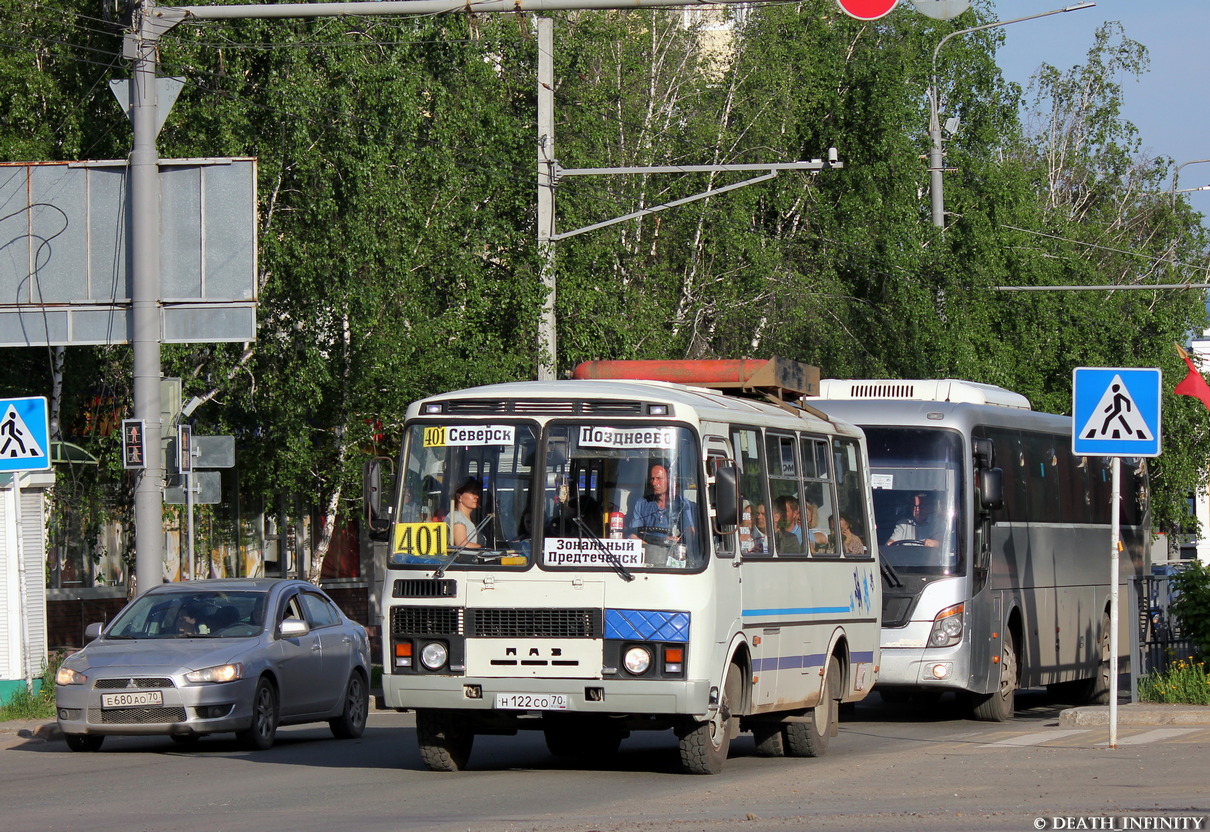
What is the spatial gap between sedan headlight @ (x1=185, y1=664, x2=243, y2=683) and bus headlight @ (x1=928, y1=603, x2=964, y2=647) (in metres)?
6.81

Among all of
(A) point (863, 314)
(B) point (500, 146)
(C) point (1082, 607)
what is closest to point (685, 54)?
(A) point (863, 314)

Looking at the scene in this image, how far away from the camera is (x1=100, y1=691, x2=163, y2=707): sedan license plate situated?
50.3 feet

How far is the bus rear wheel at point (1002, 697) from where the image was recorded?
19.4 meters

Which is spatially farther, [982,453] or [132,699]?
[982,453]

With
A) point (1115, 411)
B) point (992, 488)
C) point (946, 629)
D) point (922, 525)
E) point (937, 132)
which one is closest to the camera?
point (1115, 411)

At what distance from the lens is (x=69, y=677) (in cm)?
1560

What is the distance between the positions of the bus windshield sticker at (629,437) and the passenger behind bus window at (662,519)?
28 centimetres

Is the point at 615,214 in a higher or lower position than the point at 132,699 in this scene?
higher

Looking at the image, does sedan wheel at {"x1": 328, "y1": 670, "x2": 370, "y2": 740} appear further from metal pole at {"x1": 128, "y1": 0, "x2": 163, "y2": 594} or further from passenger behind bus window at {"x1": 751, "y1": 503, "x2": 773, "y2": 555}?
passenger behind bus window at {"x1": 751, "y1": 503, "x2": 773, "y2": 555}

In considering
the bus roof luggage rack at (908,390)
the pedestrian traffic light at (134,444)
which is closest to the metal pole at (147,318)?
the pedestrian traffic light at (134,444)

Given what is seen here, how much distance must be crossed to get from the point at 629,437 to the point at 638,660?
4.97ft

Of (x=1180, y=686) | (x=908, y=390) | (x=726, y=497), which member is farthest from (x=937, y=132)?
(x=726, y=497)

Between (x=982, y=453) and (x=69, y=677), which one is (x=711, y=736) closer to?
(x=69, y=677)

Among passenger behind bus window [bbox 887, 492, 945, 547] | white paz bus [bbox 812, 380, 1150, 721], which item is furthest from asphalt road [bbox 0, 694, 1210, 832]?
passenger behind bus window [bbox 887, 492, 945, 547]
